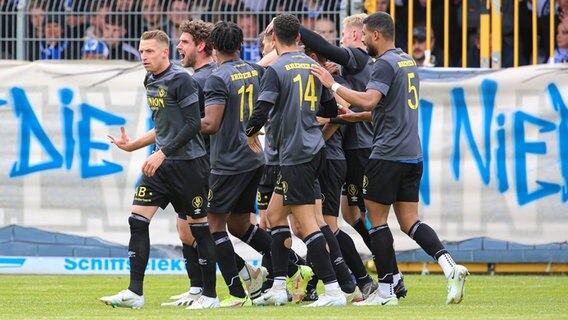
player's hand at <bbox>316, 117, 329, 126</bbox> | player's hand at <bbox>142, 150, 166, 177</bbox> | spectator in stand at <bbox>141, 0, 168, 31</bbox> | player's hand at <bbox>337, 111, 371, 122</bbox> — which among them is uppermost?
spectator in stand at <bbox>141, 0, 168, 31</bbox>

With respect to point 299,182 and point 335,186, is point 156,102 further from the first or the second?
point 335,186

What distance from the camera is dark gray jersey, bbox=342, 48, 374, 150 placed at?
1091 centimetres

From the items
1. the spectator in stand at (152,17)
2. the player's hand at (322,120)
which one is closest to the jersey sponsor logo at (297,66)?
the player's hand at (322,120)

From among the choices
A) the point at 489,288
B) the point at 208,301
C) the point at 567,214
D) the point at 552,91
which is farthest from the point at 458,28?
the point at 208,301

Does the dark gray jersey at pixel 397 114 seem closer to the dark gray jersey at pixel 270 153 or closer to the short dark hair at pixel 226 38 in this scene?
the dark gray jersey at pixel 270 153

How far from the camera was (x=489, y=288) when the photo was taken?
500 inches

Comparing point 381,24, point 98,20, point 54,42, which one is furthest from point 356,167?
point 54,42

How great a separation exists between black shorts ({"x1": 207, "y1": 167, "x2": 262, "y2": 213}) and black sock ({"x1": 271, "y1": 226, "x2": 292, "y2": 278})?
0.43 m

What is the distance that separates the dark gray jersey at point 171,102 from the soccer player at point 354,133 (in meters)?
1.10

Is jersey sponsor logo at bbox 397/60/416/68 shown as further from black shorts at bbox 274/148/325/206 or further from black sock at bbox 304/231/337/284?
black sock at bbox 304/231/337/284

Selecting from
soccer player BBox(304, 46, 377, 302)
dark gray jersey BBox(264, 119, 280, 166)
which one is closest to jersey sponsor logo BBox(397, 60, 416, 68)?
soccer player BBox(304, 46, 377, 302)

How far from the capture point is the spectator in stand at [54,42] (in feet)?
49.2

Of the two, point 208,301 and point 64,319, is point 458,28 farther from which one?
point 64,319

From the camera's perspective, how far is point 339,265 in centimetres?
1044
